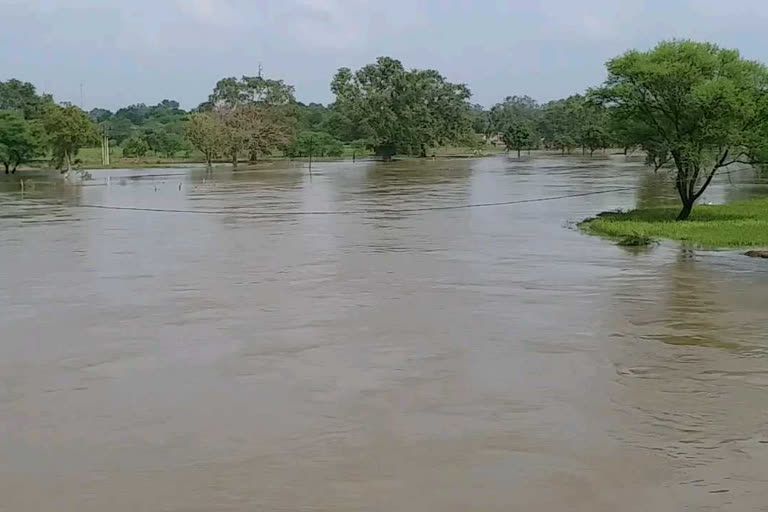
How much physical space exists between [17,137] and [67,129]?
21.7 feet

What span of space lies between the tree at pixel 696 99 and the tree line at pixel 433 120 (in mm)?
25

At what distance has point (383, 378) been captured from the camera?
7.75 meters

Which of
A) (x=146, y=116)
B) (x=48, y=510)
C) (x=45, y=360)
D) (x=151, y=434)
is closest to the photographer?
(x=48, y=510)

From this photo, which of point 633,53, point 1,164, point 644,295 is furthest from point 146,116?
point 644,295

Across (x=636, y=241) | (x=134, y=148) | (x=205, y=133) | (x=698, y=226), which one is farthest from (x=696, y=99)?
(x=134, y=148)

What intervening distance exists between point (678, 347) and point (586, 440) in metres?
3.02

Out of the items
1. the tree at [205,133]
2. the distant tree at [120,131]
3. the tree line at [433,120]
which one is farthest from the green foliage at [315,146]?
the distant tree at [120,131]

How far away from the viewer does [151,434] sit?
6.32m

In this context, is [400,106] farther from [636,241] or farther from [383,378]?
[383,378]

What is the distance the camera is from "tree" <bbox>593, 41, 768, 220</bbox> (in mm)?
19266

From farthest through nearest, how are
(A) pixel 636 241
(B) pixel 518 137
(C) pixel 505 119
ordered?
(C) pixel 505 119
(B) pixel 518 137
(A) pixel 636 241

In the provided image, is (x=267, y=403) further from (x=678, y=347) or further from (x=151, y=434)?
(x=678, y=347)

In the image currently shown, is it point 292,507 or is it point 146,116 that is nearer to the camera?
point 292,507

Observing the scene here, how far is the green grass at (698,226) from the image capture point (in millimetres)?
16797
